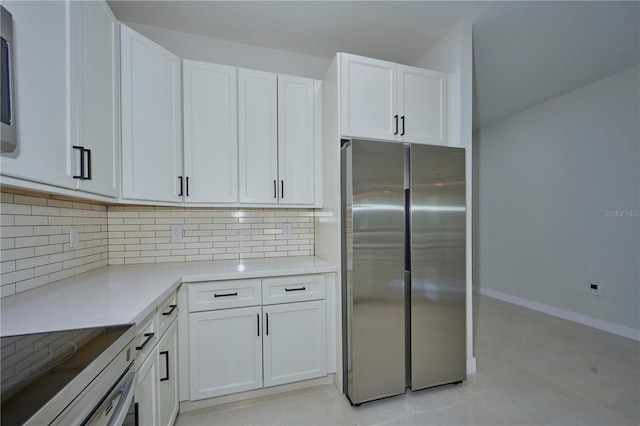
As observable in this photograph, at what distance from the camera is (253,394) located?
1869 mm

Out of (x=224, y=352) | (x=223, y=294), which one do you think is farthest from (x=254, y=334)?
(x=223, y=294)

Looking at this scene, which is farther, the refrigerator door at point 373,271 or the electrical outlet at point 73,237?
the refrigerator door at point 373,271

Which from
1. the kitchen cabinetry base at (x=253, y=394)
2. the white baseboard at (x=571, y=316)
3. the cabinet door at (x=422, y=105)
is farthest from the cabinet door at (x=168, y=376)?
the white baseboard at (x=571, y=316)

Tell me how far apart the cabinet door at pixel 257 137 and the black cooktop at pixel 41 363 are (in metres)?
1.38

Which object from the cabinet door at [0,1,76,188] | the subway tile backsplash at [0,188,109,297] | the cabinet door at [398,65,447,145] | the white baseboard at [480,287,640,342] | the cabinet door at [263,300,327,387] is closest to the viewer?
the cabinet door at [0,1,76,188]

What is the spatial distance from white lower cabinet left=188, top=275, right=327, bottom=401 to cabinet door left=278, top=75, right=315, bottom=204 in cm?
72

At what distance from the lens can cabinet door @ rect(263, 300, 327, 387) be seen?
6.08 feet

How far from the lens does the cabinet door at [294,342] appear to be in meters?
1.85

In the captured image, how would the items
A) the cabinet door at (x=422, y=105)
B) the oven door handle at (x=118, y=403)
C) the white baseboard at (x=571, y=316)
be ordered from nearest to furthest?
the oven door handle at (x=118, y=403) → the cabinet door at (x=422, y=105) → the white baseboard at (x=571, y=316)

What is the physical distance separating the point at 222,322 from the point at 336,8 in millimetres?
2338

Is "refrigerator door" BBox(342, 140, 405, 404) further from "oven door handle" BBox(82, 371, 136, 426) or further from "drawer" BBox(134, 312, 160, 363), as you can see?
"oven door handle" BBox(82, 371, 136, 426)

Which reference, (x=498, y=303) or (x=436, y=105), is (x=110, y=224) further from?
(x=498, y=303)

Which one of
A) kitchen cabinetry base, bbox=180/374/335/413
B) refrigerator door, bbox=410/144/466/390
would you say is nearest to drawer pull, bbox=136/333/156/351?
kitchen cabinetry base, bbox=180/374/335/413

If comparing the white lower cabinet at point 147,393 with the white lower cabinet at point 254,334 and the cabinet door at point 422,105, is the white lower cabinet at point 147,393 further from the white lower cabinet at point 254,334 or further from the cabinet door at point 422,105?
the cabinet door at point 422,105
